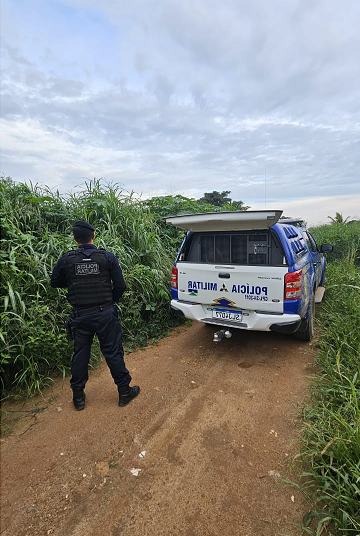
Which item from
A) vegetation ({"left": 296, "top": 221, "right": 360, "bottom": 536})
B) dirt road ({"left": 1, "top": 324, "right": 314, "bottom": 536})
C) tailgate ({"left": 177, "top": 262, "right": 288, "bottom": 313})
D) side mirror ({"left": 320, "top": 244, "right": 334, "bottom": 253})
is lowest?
dirt road ({"left": 1, "top": 324, "right": 314, "bottom": 536})

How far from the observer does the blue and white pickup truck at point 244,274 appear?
3.16 metres

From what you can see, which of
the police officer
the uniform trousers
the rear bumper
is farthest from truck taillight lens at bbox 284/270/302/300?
the uniform trousers

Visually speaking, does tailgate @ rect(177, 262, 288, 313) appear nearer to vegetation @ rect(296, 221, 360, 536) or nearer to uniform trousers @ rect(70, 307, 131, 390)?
vegetation @ rect(296, 221, 360, 536)

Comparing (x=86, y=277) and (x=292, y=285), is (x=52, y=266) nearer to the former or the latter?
(x=86, y=277)

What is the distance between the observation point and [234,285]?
339cm

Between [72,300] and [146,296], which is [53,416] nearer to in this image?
[72,300]

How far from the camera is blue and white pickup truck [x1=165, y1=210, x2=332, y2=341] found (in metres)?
3.16

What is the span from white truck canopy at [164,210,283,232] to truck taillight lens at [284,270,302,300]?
666mm

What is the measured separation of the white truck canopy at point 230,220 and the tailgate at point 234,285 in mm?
546

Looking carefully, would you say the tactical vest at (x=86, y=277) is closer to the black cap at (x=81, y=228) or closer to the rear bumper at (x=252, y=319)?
the black cap at (x=81, y=228)

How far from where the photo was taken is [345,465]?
1730 mm

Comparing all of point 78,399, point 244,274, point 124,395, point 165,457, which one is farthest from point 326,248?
point 78,399

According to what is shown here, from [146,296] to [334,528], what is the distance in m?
3.72

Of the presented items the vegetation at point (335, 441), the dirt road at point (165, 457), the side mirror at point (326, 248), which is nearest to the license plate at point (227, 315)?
the dirt road at point (165, 457)
